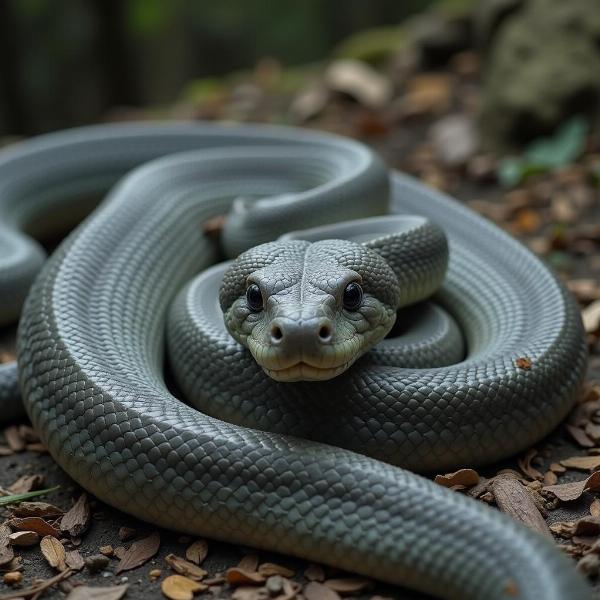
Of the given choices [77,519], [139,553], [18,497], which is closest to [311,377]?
[139,553]

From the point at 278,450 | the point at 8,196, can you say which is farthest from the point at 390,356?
the point at 8,196

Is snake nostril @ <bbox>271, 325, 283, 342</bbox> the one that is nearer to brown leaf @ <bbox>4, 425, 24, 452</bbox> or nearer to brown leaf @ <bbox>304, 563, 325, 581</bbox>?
brown leaf @ <bbox>304, 563, 325, 581</bbox>

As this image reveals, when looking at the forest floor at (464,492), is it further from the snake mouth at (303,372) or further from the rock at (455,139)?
the snake mouth at (303,372)

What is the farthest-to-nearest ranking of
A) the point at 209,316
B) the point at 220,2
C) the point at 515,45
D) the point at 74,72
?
the point at 220,2 < the point at 74,72 < the point at 515,45 < the point at 209,316

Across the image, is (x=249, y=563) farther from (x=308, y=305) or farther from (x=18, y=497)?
(x=18, y=497)

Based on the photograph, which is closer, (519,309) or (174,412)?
(174,412)

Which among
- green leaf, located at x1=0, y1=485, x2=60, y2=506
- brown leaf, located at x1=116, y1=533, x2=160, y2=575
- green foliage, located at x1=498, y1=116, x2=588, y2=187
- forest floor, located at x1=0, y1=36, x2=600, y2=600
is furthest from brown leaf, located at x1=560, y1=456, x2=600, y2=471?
green foliage, located at x1=498, y1=116, x2=588, y2=187

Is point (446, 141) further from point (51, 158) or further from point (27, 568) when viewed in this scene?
point (27, 568)
